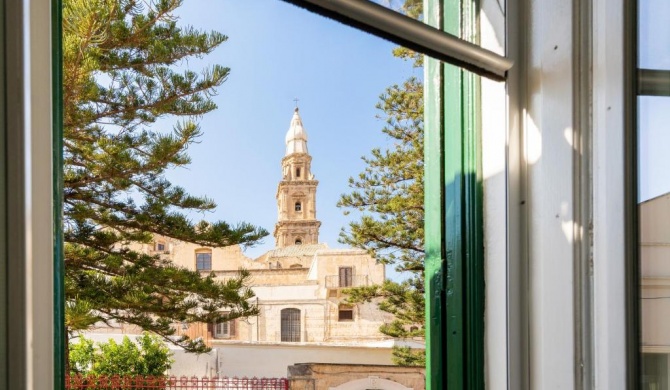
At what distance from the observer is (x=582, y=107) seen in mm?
903

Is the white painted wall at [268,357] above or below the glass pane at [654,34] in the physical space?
below

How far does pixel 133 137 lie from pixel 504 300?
7.57 ft

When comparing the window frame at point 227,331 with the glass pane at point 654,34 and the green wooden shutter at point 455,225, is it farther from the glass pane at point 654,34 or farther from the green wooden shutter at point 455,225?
the glass pane at point 654,34

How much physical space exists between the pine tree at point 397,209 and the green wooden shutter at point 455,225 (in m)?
1.94

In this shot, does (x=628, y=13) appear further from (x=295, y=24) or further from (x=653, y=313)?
(x=295, y=24)

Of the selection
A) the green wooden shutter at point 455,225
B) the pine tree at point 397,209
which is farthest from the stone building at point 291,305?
the green wooden shutter at point 455,225

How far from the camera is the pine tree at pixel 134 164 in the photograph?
265 centimetres

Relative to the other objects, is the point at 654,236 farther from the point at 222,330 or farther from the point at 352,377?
the point at 222,330

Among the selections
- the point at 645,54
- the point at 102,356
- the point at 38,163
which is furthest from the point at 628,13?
the point at 102,356

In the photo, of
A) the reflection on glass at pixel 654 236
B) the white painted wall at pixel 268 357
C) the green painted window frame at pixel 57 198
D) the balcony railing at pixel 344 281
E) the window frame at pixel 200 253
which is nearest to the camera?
the green painted window frame at pixel 57 198

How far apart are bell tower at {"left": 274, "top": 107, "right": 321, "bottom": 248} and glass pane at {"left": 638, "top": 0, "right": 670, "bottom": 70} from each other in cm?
162

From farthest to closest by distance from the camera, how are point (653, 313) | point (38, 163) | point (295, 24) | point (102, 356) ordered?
point (102, 356), point (295, 24), point (653, 313), point (38, 163)

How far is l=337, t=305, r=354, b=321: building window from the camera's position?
263 cm

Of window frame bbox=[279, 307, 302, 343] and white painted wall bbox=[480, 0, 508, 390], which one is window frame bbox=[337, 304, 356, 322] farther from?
white painted wall bbox=[480, 0, 508, 390]
